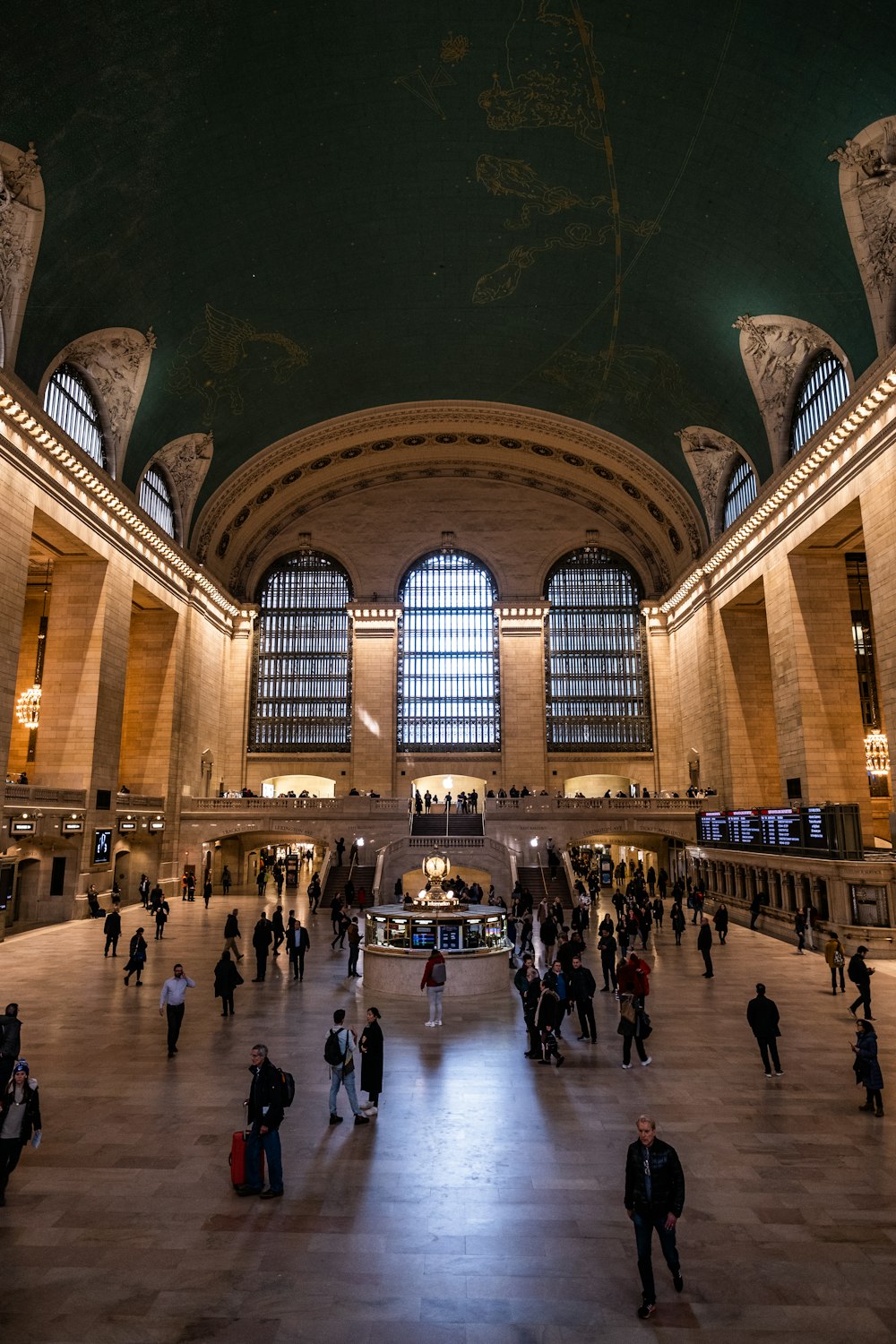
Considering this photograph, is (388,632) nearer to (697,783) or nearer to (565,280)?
(697,783)

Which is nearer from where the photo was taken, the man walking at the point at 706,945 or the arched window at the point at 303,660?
the man walking at the point at 706,945

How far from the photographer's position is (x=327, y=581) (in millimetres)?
35938

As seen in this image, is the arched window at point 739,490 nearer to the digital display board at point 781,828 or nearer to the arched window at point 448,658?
the digital display board at point 781,828

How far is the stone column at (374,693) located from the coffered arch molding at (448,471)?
5.18m

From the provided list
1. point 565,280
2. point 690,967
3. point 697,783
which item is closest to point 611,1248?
point 690,967

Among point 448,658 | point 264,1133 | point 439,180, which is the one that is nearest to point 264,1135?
point 264,1133

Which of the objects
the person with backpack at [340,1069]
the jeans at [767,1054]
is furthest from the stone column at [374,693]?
the person with backpack at [340,1069]

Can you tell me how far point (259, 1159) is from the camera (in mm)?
5508

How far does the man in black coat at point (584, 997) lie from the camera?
31.1 ft

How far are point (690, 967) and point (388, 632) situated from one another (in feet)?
74.8

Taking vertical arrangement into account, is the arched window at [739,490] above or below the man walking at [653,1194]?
above

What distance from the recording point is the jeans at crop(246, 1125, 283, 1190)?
550 cm

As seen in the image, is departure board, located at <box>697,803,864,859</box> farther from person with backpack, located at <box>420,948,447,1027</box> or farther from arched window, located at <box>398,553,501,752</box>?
arched window, located at <box>398,553,501,752</box>

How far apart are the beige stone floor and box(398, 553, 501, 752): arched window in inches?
968
